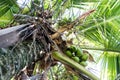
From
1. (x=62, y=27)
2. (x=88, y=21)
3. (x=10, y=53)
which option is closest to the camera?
(x=10, y=53)

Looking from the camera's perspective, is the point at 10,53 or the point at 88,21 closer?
the point at 10,53

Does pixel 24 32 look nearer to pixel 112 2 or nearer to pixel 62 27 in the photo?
pixel 62 27

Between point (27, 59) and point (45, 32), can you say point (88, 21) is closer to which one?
point (45, 32)

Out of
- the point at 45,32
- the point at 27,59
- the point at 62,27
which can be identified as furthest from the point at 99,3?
the point at 27,59

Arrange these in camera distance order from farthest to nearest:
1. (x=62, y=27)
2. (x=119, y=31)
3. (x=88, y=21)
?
(x=119, y=31), (x=88, y=21), (x=62, y=27)

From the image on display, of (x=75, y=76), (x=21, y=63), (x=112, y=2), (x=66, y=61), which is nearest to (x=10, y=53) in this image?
(x=21, y=63)

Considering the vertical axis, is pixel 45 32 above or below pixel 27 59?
above

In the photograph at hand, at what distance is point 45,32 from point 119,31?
1235 mm

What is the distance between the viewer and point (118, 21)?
3.34 m

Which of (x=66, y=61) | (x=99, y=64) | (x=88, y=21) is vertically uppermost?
(x=88, y=21)

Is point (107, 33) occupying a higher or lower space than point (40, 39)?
lower

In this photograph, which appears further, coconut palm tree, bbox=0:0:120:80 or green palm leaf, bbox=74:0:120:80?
green palm leaf, bbox=74:0:120:80

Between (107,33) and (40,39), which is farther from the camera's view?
(107,33)

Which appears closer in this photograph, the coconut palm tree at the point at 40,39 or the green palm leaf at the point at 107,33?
the coconut palm tree at the point at 40,39
